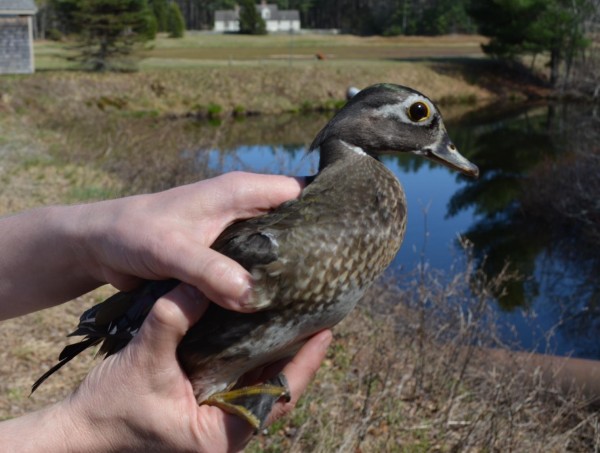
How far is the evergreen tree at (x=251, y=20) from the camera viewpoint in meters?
79.6

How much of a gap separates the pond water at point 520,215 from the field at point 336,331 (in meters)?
1.20

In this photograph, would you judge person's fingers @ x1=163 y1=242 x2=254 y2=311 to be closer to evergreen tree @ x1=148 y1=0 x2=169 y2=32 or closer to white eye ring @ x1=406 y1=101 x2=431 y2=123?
white eye ring @ x1=406 y1=101 x2=431 y2=123

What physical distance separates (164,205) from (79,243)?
0.36m

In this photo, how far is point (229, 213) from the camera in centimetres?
251

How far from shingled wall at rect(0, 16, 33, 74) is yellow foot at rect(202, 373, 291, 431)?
35.1m

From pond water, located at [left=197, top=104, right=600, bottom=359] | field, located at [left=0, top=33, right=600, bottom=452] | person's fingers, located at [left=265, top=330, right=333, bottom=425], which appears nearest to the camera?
person's fingers, located at [left=265, top=330, right=333, bottom=425]

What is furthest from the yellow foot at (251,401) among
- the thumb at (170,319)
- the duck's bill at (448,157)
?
the duck's bill at (448,157)

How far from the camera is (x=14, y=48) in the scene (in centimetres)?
3425

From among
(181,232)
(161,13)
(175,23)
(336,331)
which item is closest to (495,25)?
(175,23)

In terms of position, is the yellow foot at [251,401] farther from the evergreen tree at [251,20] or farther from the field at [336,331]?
the evergreen tree at [251,20]

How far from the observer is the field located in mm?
6020

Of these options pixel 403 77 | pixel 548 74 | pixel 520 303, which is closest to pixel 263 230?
pixel 520 303

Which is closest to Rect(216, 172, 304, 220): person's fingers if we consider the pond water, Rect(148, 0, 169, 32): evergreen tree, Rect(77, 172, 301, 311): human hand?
Rect(77, 172, 301, 311): human hand

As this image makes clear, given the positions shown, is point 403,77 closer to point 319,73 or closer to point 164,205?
point 319,73
